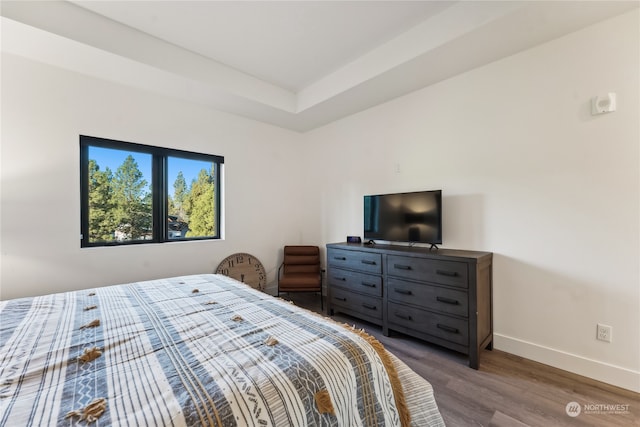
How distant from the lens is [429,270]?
241 centimetres

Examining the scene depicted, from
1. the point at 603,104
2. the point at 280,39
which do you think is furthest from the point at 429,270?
the point at 280,39

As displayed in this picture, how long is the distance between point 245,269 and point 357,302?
167 centimetres

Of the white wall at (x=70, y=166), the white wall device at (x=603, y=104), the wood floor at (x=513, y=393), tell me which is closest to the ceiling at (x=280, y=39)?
the white wall at (x=70, y=166)

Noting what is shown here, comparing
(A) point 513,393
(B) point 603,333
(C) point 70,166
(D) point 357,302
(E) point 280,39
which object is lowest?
(A) point 513,393

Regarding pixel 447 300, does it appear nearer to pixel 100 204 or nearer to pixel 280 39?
pixel 280 39

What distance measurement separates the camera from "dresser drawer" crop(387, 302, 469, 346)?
2227mm

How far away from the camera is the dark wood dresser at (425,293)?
2.19 m

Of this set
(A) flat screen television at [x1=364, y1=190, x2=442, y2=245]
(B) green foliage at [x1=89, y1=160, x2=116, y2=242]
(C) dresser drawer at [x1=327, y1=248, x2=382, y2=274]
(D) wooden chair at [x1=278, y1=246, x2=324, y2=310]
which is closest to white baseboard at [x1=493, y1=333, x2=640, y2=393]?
(A) flat screen television at [x1=364, y1=190, x2=442, y2=245]

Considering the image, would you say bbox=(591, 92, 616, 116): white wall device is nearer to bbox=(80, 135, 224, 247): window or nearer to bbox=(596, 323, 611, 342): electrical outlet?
bbox=(596, 323, 611, 342): electrical outlet

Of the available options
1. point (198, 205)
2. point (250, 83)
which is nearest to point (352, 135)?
point (250, 83)

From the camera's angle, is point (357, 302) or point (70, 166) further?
point (357, 302)

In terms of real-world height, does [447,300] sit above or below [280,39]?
below

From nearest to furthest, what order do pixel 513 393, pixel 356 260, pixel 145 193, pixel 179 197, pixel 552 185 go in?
1. pixel 513 393
2. pixel 552 185
3. pixel 356 260
4. pixel 145 193
5. pixel 179 197

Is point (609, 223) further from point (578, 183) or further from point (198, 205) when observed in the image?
point (198, 205)
